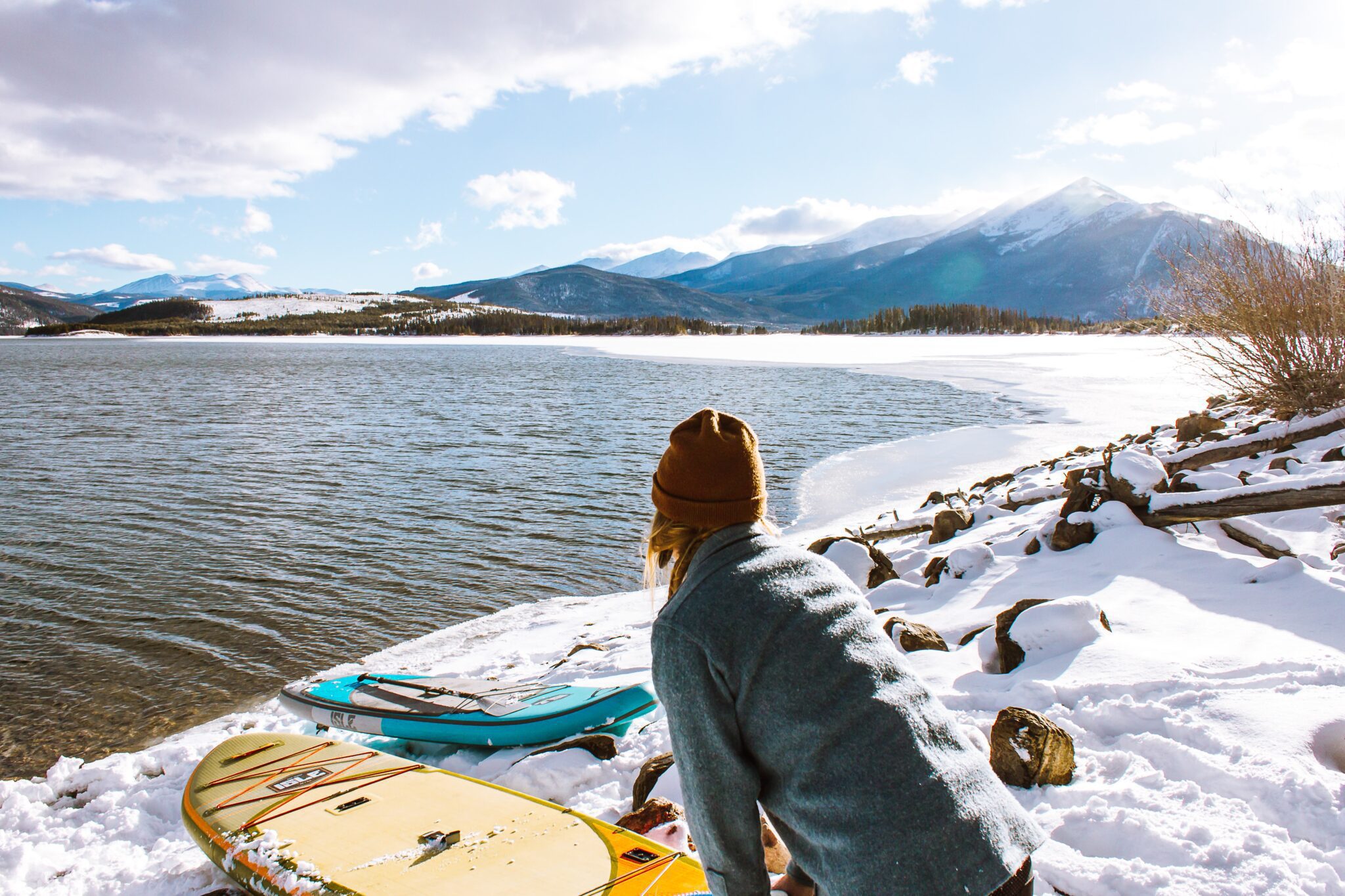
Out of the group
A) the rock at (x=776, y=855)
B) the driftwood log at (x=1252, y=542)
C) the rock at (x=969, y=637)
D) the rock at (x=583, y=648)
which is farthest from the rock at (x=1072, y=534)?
the rock at (x=776, y=855)

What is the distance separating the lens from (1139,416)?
19062mm

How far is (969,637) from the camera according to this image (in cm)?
491

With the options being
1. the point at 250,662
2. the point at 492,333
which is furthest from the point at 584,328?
the point at 250,662

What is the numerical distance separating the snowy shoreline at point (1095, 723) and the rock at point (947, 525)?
16 centimetres

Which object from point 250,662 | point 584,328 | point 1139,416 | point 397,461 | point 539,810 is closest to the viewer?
point 539,810

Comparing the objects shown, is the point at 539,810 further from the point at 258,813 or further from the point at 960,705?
the point at 960,705

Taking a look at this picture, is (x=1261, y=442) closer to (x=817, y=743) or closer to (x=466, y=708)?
(x=466, y=708)

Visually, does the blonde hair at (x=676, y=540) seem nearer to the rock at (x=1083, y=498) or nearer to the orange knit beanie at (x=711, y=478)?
the orange knit beanie at (x=711, y=478)

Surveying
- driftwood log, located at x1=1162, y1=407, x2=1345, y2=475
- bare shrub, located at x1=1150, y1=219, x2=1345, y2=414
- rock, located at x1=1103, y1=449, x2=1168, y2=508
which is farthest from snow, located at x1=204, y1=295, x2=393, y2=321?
rock, located at x1=1103, y1=449, x2=1168, y2=508

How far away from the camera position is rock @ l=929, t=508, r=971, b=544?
8.03m

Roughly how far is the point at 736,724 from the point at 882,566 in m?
5.55

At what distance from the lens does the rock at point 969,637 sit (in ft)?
15.9

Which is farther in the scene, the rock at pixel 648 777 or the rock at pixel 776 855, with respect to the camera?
the rock at pixel 648 777

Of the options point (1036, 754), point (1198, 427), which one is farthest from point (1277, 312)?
point (1036, 754)
